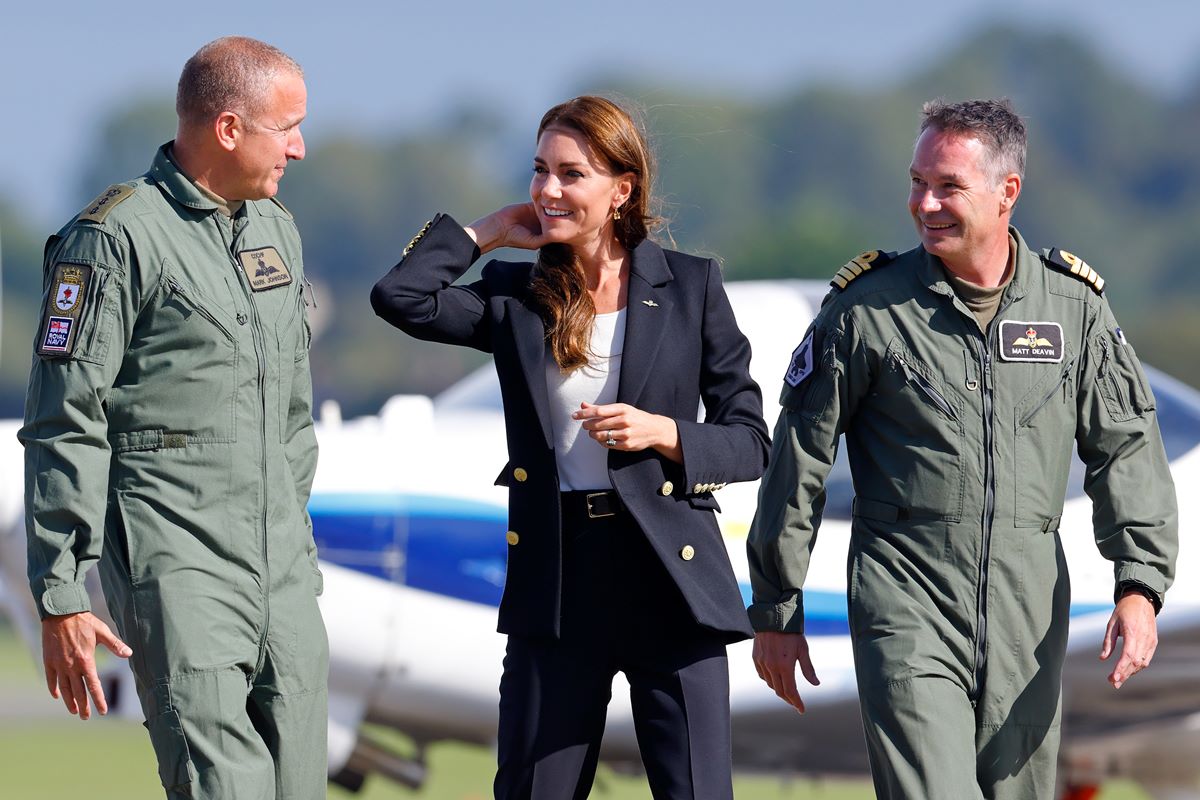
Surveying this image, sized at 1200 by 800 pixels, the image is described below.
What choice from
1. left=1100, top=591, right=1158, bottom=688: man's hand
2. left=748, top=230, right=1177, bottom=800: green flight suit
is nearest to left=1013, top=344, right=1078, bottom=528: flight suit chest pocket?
left=748, top=230, right=1177, bottom=800: green flight suit

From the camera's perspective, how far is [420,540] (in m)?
6.38

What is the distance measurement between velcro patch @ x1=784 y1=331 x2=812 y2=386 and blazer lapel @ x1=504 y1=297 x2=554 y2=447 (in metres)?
0.54

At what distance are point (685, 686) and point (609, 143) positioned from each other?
1.07 meters

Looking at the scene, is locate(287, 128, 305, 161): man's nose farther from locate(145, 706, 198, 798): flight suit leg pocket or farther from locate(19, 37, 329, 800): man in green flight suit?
locate(145, 706, 198, 798): flight suit leg pocket

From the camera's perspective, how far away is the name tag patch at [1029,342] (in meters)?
3.83

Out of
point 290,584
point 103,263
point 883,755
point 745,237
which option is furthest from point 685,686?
point 745,237

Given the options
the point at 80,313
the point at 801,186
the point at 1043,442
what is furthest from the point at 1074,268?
the point at 801,186

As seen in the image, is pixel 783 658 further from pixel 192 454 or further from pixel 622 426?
pixel 192 454

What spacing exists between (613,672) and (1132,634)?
1.06m

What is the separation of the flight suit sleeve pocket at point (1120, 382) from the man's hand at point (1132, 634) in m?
0.38

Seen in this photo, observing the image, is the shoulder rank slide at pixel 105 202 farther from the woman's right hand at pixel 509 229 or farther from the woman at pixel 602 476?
the woman's right hand at pixel 509 229

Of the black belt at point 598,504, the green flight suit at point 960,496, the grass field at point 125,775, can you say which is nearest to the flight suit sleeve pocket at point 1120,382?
the green flight suit at point 960,496

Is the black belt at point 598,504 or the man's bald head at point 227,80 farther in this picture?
the black belt at point 598,504

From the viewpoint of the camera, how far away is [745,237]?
80.3 meters
